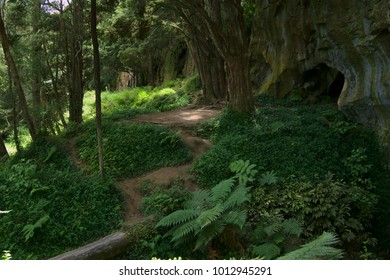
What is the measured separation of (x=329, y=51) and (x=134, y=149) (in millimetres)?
7360

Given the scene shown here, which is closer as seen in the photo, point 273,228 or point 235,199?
point 273,228

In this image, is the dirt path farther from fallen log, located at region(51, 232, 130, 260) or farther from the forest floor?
fallen log, located at region(51, 232, 130, 260)

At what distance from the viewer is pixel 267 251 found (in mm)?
5684

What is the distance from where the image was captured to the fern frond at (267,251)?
561cm

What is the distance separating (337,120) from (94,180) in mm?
7443

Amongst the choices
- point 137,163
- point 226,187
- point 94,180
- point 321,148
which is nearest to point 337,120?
point 321,148

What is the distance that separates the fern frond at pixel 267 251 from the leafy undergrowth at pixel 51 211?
3167 millimetres

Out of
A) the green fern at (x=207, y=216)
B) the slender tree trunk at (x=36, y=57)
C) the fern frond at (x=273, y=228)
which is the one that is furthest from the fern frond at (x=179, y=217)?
the slender tree trunk at (x=36, y=57)

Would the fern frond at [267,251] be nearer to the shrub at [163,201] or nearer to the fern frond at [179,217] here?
the fern frond at [179,217]

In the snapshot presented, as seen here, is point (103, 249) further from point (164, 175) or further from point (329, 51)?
point (329, 51)

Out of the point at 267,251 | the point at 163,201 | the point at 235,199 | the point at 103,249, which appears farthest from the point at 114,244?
the point at 267,251

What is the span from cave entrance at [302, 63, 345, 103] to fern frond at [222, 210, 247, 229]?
9.75 metres

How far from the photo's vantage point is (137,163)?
10.0 m

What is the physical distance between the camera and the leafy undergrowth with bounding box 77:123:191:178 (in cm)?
989
